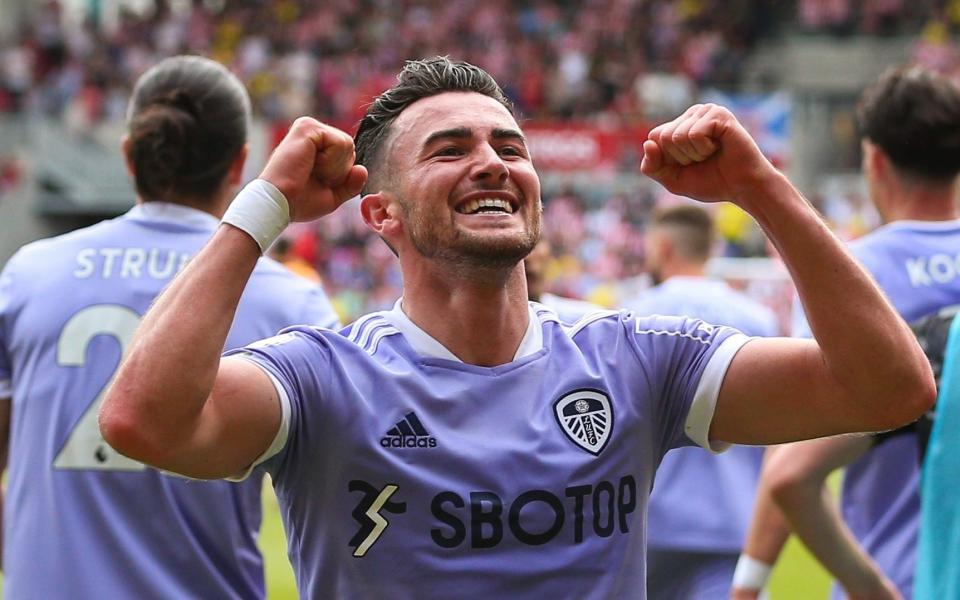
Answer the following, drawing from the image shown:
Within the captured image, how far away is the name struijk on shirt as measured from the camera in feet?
12.5

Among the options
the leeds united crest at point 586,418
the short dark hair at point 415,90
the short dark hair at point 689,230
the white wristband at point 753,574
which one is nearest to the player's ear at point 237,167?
the short dark hair at point 415,90

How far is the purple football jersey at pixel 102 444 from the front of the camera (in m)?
3.63

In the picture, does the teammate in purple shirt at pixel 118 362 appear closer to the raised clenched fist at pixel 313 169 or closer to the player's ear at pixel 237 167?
the player's ear at pixel 237 167

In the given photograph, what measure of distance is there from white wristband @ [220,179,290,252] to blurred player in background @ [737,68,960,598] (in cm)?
194

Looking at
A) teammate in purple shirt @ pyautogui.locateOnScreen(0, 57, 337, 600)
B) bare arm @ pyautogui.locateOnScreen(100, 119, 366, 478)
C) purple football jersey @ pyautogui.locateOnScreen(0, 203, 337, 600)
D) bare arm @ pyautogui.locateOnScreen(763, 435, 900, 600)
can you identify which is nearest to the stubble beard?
bare arm @ pyautogui.locateOnScreen(100, 119, 366, 478)

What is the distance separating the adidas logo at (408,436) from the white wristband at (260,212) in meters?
0.44

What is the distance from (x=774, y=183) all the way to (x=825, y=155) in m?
23.2

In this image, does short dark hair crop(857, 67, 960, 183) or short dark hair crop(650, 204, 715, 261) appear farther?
short dark hair crop(650, 204, 715, 261)

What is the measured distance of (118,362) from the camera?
12.3ft

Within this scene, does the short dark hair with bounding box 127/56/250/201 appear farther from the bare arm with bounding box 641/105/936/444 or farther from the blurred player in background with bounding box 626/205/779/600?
the blurred player in background with bounding box 626/205/779/600

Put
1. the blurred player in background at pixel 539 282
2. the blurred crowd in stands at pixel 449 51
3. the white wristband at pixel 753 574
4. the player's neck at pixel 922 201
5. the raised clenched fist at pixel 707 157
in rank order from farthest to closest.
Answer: the blurred crowd in stands at pixel 449 51
the blurred player in background at pixel 539 282
the white wristband at pixel 753 574
the player's neck at pixel 922 201
the raised clenched fist at pixel 707 157

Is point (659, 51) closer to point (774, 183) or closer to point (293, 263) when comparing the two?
point (293, 263)

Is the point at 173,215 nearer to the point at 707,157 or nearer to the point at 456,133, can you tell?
the point at 456,133

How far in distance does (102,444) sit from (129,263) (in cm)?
51
